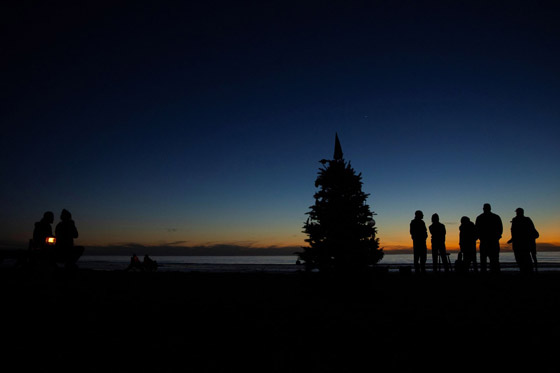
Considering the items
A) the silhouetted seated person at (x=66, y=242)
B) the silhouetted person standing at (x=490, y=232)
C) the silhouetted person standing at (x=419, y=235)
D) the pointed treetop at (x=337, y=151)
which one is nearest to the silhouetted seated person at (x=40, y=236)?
the silhouetted seated person at (x=66, y=242)

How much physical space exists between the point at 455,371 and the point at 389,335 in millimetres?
1069

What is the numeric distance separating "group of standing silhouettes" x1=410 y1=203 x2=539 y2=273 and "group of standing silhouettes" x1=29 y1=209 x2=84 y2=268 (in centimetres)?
1194

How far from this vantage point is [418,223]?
1238 cm

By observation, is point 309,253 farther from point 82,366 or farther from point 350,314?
point 82,366

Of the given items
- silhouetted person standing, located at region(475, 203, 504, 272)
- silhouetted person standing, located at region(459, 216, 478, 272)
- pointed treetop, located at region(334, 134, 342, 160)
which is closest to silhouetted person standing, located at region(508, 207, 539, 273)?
silhouetted person standing, located at region(475, 203, 504, 272)

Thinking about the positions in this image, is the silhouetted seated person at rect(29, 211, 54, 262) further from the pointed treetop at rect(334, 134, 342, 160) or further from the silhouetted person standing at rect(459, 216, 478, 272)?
the silhouetted person standing at rect(459, 216, 478, 272)

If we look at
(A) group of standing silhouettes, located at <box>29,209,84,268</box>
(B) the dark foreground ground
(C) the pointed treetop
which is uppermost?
(C) the pointed treetop

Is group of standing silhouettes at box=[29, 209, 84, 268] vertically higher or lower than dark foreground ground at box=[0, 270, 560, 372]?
higher

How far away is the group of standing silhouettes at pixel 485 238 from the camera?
10.8m

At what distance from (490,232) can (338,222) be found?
19.5 ft

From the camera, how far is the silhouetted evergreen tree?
941 centimetres

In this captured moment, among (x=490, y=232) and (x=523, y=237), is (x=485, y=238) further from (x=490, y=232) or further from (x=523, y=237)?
(x=523, y=237)

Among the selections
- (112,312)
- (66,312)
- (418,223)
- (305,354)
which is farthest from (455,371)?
(418,223)

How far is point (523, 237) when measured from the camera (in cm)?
1077
